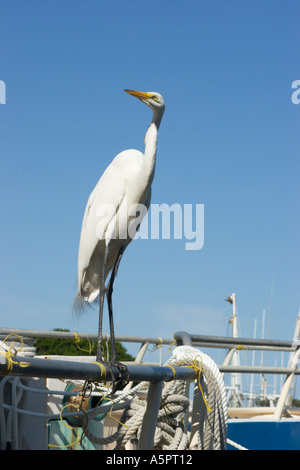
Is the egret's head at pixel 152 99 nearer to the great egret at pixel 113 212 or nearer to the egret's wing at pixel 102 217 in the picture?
the great egret at pixel 113 212

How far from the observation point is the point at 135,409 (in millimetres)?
3332

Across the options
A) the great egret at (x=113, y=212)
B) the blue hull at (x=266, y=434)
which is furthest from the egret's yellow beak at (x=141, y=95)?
the blue hull at (x=266, y=434)

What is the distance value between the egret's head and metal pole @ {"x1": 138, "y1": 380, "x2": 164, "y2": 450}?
2.41m

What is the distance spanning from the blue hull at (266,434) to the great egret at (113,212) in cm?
199

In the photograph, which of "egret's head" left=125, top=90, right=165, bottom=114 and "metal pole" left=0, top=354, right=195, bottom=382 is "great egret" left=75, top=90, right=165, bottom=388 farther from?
"metal pole" left=0, top=354, right=195, bottom=382

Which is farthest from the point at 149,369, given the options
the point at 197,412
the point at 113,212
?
the point at 113,212

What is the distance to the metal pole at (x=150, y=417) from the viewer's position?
3000mm

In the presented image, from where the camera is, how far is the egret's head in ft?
15.3

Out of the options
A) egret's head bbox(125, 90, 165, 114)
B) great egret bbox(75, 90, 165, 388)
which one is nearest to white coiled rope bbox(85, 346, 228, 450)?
great egret bbox(75, 90, 165, 388)

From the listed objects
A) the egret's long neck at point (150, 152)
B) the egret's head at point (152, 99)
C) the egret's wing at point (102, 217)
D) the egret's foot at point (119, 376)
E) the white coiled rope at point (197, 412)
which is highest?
the egret's head at point (152, 99)

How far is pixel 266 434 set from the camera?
5750mm

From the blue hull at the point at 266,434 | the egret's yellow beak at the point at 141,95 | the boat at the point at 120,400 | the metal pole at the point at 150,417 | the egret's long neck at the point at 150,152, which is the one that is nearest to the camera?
the boat at the point at 120,400

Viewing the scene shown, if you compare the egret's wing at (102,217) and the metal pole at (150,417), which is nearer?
the metal pole at (150,417)
